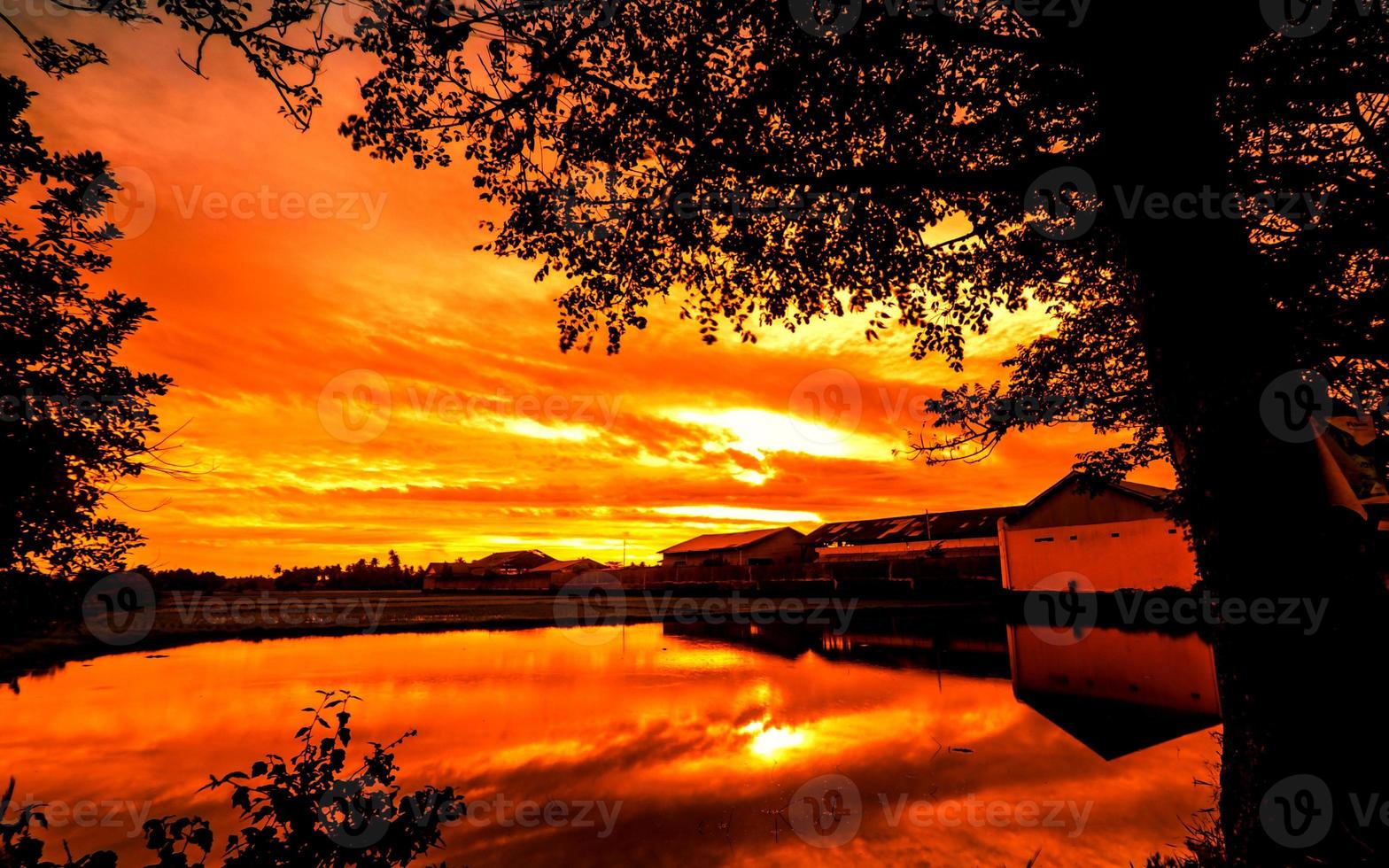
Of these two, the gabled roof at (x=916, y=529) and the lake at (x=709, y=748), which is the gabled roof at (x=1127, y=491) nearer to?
the lake at (x=709, y=748)

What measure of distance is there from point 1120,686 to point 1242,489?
531 inches

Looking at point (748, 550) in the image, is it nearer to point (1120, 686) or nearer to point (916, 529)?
point (916, 529)

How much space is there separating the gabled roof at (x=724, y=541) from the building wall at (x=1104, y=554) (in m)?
34.5

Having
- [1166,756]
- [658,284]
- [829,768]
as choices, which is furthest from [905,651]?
[658,284]

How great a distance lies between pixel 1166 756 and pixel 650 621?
29.5m

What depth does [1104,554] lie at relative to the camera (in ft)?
93.7

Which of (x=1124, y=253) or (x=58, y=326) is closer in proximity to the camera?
(x=1124, y=253)

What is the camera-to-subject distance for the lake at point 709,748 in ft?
21.3

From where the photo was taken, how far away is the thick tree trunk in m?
3.23

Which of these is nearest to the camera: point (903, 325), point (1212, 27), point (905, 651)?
point (1212, 27)

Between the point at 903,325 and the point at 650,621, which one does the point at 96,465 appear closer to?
the point at 903,325

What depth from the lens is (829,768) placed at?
848 cm

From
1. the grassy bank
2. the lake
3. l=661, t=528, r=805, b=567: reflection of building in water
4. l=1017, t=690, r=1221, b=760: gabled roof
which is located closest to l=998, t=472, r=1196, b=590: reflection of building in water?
the grassy bank

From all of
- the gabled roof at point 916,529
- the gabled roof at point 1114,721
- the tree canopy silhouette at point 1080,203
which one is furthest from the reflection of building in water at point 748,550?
the tree canopy silhouette at point 1080,203
